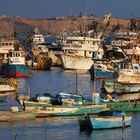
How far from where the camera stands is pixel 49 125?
3709 centimetres

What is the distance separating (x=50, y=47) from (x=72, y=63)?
15787mm

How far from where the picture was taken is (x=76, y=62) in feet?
264

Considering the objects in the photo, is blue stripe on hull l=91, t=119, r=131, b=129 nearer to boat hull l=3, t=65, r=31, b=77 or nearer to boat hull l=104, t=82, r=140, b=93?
boat hull l=104, t=82, r=140, b=93

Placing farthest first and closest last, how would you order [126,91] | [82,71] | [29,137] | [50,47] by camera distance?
[50,47] < [82,71] < [126,91] < [29,137]

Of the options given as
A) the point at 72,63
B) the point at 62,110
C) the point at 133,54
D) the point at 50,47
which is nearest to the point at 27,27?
the point at 50,47

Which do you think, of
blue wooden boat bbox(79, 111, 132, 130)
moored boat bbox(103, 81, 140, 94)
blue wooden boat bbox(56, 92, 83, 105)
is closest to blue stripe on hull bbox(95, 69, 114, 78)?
moored boat bbox(103, 81, 140, 94)

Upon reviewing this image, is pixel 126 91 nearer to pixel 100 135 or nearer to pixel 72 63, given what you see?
pixel 100 135

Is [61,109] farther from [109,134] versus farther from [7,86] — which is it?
[7,86]

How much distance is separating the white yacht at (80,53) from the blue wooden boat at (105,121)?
43303 millimetres

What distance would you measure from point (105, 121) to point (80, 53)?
45769 millimetres

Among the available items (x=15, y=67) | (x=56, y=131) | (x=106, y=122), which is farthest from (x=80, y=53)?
(x=56, y=131)

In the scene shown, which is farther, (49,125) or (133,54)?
(133,54)

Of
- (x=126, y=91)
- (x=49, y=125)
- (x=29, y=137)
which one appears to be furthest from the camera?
(x=126, y=91)

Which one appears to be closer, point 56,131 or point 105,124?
point 56,131
